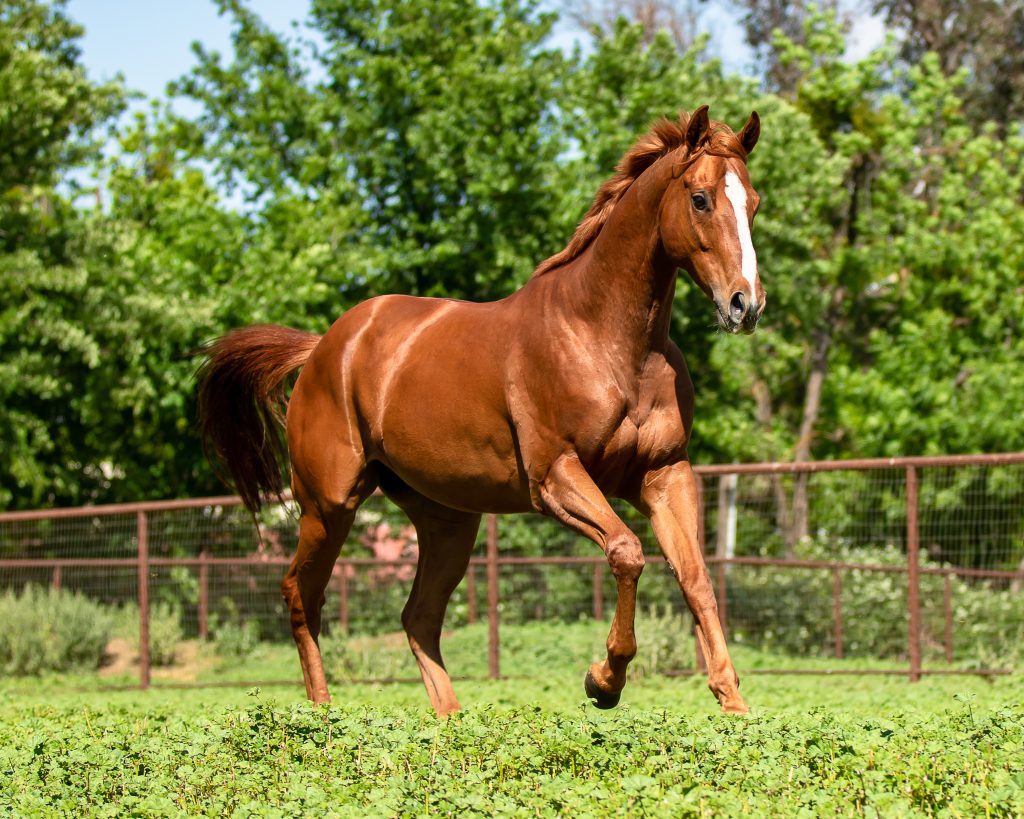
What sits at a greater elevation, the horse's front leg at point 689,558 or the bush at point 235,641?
the horse's front leg at point 689,558

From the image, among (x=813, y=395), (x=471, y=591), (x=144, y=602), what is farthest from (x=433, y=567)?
(x=813, y=395)

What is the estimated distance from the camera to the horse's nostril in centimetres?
503

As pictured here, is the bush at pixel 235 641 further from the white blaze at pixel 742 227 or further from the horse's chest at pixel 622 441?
the white blaze at pixel 742 227

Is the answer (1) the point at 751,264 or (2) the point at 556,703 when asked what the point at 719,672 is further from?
(2) the point at 556,703

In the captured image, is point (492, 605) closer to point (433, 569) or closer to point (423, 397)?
point (433, 569)

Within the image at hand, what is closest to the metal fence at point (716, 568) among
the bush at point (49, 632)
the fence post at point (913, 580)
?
the bush at point (49, 632)

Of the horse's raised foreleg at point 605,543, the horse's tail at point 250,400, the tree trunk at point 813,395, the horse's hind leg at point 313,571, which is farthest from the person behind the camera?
the tree trunk at point 813,395

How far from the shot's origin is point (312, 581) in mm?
7270

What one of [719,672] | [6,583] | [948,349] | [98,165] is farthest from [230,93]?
[719,672]

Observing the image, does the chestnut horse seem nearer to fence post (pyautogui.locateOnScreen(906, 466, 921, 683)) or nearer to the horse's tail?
the horse's tail

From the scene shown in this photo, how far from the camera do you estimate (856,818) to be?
3.70 metres

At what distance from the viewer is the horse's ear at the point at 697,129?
17.7ft

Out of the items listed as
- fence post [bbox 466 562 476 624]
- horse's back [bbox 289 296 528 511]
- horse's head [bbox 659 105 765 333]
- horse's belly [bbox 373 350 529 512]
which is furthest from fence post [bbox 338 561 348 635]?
horse's head [bbox 659 105 765 333]

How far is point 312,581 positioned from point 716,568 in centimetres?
756
